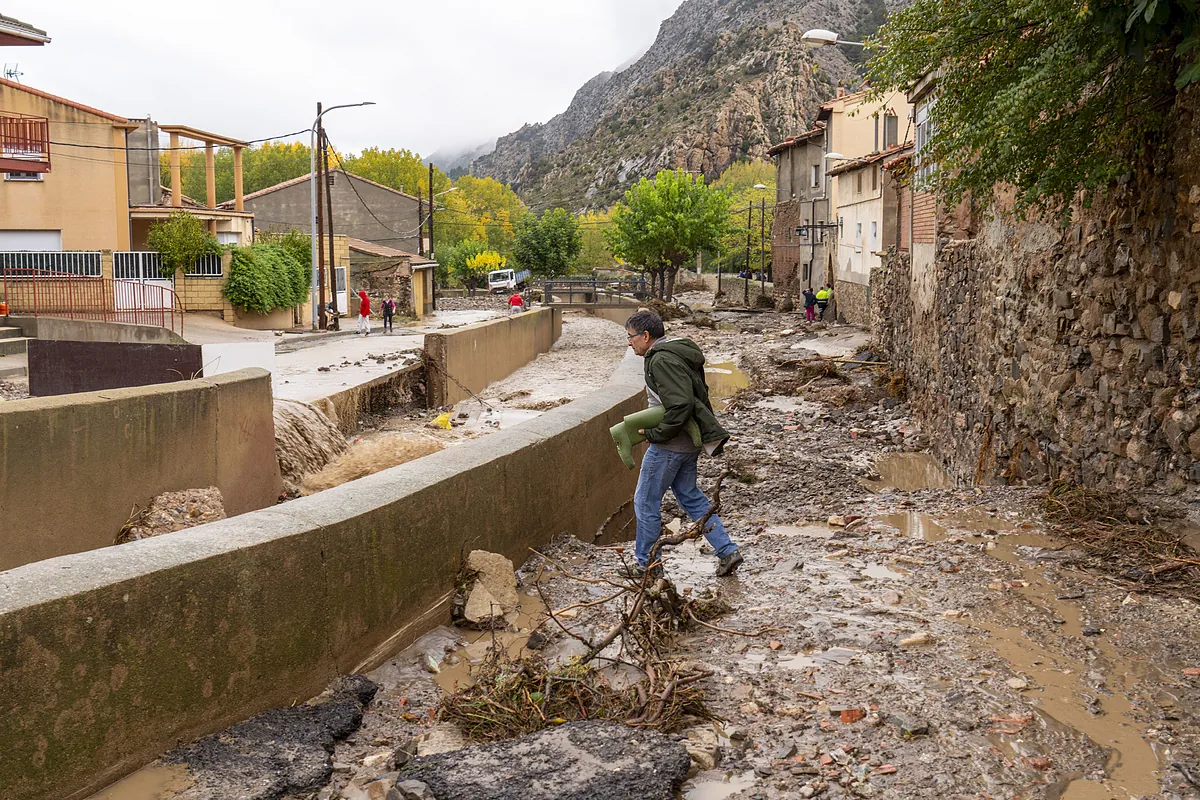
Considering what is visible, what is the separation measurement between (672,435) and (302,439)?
22.2 feet

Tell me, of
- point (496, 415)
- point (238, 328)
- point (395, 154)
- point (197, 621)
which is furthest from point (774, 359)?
point (395, 154)

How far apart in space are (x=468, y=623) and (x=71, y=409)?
3.71m

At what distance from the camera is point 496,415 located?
60.6ft

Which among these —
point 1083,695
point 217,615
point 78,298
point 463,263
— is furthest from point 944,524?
point 463,263

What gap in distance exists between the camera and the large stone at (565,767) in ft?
10.9

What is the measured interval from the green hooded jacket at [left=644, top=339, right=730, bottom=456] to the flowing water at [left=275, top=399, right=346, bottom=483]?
577 centimetres

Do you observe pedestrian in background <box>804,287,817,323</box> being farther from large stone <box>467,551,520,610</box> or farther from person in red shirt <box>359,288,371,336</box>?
large stone <box>467,551,520,610</box>

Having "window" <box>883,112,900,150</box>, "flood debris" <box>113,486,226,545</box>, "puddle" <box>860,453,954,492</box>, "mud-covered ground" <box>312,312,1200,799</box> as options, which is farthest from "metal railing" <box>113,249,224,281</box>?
"mud-covered ground" <box>312,312,1200,799</box>

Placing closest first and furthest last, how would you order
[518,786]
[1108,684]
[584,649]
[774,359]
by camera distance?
1. [518,786]
2. [1108,684]
3. [584,649]
4. [774,359]

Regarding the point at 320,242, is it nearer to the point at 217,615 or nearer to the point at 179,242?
the point at 179,242

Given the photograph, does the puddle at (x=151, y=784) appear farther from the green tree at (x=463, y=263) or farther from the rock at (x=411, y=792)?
the green tree at (x=463, y=263)

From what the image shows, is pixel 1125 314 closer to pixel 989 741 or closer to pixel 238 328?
pixel 989 741

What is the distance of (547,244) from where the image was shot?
78.7 m

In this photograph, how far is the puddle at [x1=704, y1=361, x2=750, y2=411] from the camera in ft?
74.3
